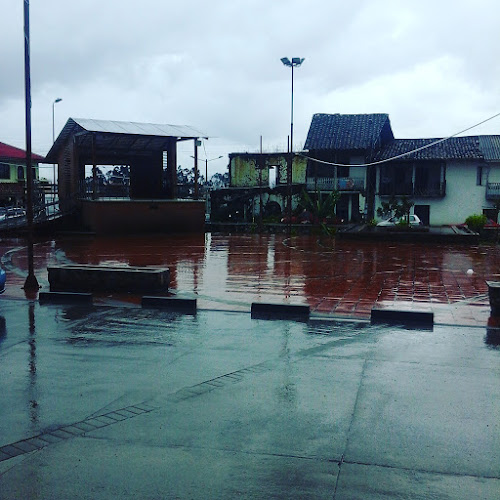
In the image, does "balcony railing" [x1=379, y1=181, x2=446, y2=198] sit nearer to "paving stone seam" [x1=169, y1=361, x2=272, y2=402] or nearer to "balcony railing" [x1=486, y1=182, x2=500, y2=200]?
"balcony railing" [x1=486, y1=182, x2=500, y2=200]

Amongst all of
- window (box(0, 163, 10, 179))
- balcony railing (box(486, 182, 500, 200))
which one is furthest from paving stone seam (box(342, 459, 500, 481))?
window (box(0, 163, 10, 179))

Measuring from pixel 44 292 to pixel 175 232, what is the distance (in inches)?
712

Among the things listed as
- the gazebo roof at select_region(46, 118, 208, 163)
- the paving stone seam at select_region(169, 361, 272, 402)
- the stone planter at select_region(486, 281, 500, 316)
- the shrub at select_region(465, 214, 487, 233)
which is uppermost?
the gazebo roof at select_region(46, 118, 208, 163)

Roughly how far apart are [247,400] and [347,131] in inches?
1539

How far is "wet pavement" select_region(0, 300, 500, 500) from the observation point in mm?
4418

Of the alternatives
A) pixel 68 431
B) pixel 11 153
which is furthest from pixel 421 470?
pixel 11 153

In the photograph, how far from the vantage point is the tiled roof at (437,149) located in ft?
132

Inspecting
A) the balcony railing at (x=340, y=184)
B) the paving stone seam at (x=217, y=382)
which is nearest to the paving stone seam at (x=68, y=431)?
the paving stone seam at (x=217, y=382)

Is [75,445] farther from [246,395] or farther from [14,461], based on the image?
[246,395]

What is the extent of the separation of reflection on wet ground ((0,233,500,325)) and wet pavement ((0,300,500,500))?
8.18 feet

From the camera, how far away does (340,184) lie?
4259 centimetres

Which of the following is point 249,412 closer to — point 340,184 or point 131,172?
point 131,172

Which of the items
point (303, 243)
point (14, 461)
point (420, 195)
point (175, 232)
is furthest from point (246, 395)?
point (420, 195)

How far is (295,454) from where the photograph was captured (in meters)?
4.86
